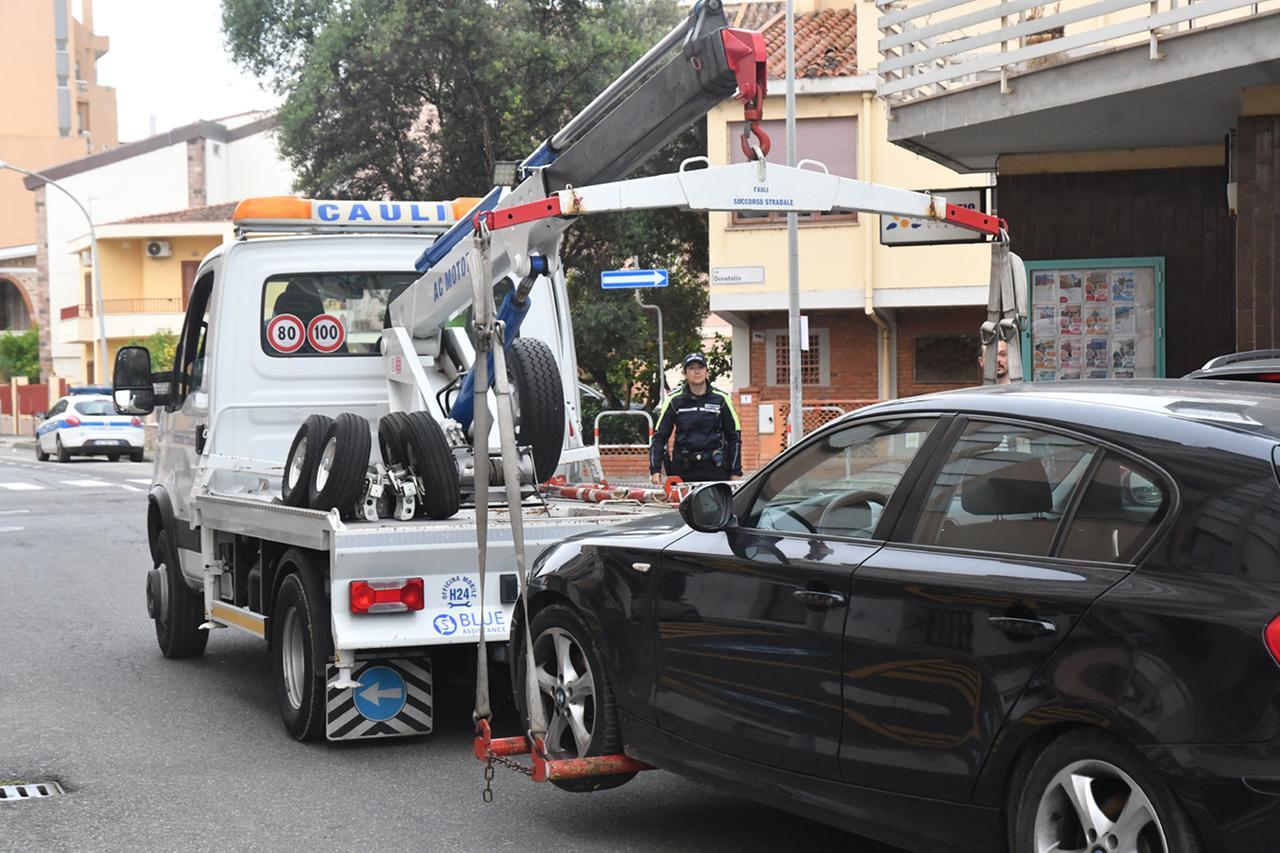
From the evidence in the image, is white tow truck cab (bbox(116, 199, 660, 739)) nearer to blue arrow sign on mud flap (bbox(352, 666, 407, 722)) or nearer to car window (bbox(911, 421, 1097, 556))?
blue arrow sign on mud flap (bbox(352, 666, 407, 722))

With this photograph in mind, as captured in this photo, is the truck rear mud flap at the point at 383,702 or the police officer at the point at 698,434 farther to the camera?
the police officer at the point at 698,434

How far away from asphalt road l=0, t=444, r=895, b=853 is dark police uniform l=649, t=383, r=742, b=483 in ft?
9.37

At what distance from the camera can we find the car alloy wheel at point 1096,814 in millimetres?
4066

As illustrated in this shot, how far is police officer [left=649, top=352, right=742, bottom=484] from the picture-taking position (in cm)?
1158

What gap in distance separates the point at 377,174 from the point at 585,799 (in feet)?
88.4

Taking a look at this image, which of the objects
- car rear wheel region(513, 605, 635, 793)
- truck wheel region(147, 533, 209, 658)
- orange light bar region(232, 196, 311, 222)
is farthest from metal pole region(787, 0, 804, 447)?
car rear wheel region(513, 605, 635, 793)

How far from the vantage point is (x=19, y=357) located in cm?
7419

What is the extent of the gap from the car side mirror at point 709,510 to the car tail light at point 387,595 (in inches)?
82.4

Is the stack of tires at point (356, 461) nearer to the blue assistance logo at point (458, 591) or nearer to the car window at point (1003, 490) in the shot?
the blue assistance logo at point (458, 591)

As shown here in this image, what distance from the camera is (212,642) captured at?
1150 centimetres

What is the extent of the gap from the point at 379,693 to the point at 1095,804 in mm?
4228

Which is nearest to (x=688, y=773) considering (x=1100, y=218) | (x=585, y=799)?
(x=585, y=799)

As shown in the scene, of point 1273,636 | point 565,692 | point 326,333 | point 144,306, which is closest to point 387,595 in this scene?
point 565,692

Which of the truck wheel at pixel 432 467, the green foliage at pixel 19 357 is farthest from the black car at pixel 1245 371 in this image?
the green foliage at pixel 19 357
